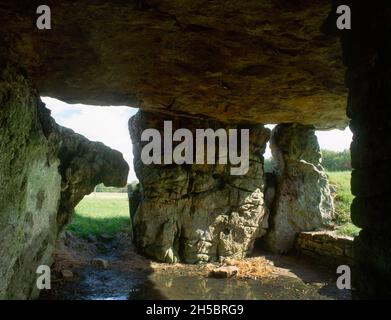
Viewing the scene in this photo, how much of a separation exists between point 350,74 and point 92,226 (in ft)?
41.7

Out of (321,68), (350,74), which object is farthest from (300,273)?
(350,74)

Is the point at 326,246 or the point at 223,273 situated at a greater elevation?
the point at 326,246

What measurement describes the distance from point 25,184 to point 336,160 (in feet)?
69.6

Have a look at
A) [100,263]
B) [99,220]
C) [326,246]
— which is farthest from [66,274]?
[326,246]

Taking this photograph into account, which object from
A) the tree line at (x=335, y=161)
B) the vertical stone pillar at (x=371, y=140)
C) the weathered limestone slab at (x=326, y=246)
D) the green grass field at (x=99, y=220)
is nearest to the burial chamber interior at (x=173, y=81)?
the vertical stone pillar at (x=371, y=140)

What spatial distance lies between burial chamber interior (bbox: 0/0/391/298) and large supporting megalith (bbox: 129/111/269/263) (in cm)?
191

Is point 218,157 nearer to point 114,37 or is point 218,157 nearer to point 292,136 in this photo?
point 292,136

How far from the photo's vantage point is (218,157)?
12195 mm

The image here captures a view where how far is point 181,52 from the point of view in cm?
584

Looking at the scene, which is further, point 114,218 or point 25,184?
point 114,218

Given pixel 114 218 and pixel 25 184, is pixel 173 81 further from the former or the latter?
pixel 114 218

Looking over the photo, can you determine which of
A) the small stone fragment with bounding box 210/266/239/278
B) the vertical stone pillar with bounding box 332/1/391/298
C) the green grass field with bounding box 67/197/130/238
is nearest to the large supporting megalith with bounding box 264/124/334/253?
the small stone fragment with bounding box 210/266/239/278

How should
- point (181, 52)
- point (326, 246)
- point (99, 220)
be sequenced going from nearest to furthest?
point (181, 52) < point (326, 246) < point (99, 220)


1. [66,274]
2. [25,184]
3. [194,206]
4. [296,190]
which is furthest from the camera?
A: [296,190]
